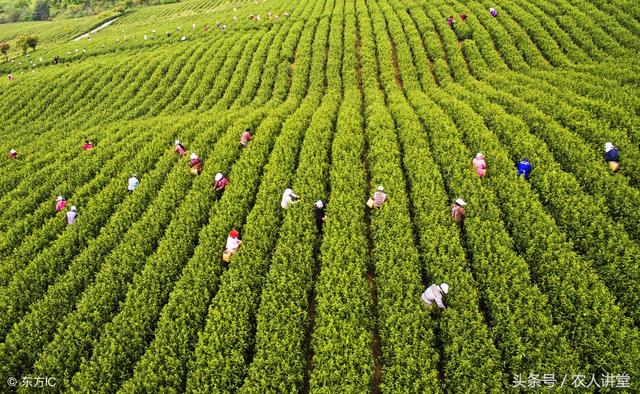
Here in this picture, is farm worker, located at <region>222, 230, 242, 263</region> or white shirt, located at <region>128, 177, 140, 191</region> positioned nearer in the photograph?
farm worker, located at <region>222, 230, 242, 263</region>

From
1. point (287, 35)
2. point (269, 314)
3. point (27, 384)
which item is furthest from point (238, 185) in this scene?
point (287, 35)

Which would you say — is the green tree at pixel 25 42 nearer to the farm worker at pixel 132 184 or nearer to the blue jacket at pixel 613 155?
the farm worker at pixel 132 184

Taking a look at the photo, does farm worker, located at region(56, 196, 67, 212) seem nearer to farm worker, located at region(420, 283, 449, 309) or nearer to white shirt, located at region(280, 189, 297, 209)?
white shirt, located at region(280, 189, 297, 209)

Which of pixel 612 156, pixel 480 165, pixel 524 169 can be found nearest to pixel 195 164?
pixel 480 165

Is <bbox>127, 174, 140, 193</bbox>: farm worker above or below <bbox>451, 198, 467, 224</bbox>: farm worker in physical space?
above

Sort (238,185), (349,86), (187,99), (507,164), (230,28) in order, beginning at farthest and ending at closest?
1. (230,28)
2. (187,99)
3. (349,86)
4. (238,185)
5. (507,164)

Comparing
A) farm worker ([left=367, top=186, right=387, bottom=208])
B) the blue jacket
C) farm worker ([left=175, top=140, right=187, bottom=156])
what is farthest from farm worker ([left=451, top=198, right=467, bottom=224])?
farm worker ([left=175, top=140, right=187, bottom=156])

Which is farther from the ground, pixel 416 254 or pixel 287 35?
pixel 287 35

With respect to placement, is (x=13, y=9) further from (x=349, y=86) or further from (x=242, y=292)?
(x=242, y=292)
